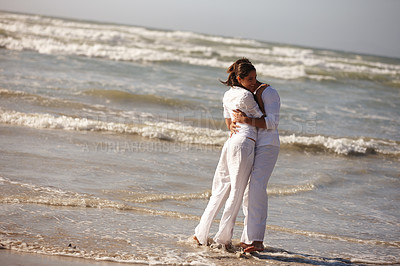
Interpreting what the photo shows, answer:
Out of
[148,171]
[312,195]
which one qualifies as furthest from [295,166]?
[148,171]

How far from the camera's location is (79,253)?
13.5ft

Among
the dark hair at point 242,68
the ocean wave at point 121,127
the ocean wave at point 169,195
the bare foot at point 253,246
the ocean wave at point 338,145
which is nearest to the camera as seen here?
the dark hair at point 242,68

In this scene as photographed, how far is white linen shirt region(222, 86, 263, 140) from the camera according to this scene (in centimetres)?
429

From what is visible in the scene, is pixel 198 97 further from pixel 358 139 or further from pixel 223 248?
pixel 223 248

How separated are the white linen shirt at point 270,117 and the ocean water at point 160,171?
3.97 ft

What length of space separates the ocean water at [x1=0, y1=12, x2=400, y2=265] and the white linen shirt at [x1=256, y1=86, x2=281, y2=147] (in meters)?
1.21

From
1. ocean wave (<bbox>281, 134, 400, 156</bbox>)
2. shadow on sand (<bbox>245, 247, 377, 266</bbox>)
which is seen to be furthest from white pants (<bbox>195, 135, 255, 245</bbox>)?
ocean wave (<bbox>281, 134, 400, 156</bbox>)

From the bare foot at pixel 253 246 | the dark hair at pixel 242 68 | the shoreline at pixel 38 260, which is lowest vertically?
the shoreline at pixel 38 260

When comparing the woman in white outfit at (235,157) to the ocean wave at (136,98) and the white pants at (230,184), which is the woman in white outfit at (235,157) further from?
the ocean wave at (136,98)

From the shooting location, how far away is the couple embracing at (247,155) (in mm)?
4312

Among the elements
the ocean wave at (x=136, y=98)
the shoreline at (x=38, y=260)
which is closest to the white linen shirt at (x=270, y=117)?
the shoreline at (x=38, y=260)

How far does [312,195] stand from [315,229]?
4.90 feet

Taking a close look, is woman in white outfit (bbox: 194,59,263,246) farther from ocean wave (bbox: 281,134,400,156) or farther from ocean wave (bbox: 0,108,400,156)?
ocean wave (bbox: 281,134,400,156)

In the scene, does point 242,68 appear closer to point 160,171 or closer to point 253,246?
point 253,246
